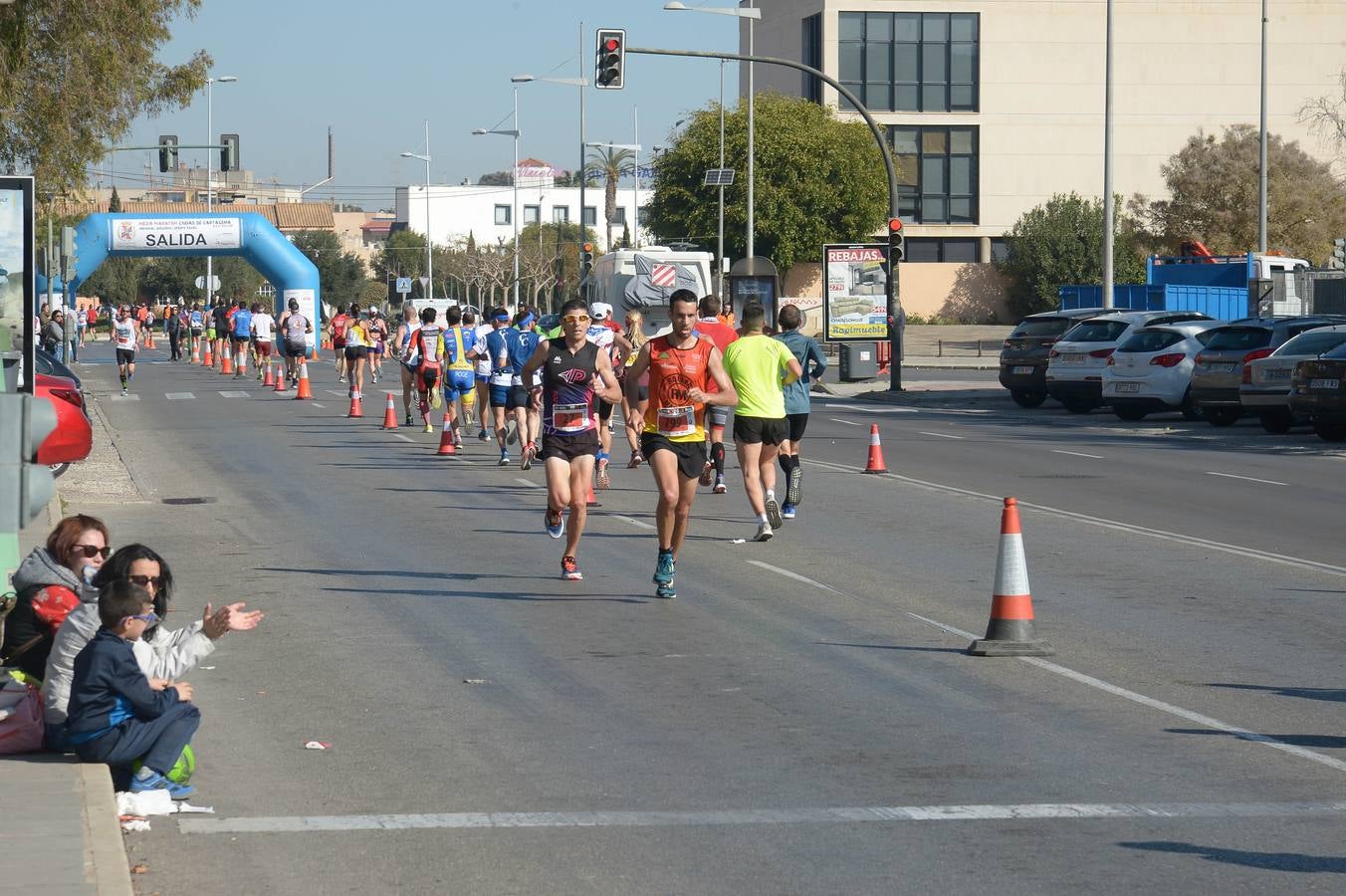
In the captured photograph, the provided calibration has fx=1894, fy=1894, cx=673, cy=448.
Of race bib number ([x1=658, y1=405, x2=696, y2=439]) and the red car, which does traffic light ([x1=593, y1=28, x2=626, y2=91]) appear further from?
race bib number ([x1=658, y1=405, x2=696, y2=439])

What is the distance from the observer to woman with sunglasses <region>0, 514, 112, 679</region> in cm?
780

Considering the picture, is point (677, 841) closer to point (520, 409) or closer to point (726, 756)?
point (726, 756)

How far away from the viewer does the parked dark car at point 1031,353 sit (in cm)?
3362

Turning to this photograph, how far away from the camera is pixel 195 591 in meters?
12.0

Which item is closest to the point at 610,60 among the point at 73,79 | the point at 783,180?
the point at 73,79

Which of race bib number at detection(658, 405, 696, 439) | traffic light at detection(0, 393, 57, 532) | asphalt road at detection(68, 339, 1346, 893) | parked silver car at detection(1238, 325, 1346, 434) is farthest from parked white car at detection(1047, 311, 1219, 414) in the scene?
traffic light at detection(0, 393, 57, 532)

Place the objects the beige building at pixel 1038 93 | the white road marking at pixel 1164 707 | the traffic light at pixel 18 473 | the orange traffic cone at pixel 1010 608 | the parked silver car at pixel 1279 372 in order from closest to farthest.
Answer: the traffic light at pixel 18 473 → the white road marking at pixel 1164 707 → the orange traffic cone at pixel 1010 608 → the parked silver car at pixel 1279 372 → the beige building at pixel 1038 93

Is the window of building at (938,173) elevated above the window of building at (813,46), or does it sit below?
below

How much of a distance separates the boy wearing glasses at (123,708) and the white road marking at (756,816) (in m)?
0.32

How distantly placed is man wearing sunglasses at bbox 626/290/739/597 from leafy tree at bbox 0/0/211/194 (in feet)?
33.4

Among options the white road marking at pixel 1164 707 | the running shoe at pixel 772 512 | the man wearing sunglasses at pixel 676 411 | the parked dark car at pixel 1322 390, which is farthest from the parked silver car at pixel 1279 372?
the white road marking at pixel 1164 707

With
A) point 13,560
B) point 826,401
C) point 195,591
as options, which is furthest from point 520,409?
point 826,401

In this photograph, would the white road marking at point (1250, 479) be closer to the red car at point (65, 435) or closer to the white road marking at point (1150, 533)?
the white road marking at point (1150, 533)

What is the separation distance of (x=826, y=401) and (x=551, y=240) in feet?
299
